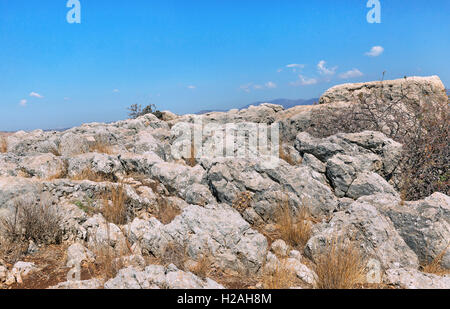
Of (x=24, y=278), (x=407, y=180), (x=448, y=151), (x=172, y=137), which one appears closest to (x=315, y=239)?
(x=407, y=180)

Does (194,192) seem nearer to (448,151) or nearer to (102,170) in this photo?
(102,170)

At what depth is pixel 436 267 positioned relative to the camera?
394 cm

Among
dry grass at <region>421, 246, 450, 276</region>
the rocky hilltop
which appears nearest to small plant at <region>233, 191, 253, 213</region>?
the rocky hilltop

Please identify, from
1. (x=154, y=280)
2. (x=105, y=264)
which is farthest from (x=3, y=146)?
(x=154, y=280)

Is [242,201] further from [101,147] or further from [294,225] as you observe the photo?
[101,147]

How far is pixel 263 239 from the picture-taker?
4.38m

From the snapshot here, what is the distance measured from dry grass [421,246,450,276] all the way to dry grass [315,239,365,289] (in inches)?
43.6

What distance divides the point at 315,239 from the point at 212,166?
3003 mm

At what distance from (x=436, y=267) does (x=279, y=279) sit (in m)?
2.53

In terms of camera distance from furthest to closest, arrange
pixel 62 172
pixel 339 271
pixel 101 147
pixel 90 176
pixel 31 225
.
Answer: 1. pixel 101 147
2. pixel 62 172
3. pixel 90 176
4. pixel 31 225
5. pixel 339 271

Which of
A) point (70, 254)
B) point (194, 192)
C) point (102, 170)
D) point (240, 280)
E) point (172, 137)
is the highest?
point (172, 137)

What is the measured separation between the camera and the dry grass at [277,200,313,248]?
467 cm

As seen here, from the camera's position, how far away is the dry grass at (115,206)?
525 cm

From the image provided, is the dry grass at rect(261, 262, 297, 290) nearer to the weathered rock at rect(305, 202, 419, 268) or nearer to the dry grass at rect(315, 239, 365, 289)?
the dry grass at rect(315, 239, 365, 289)
